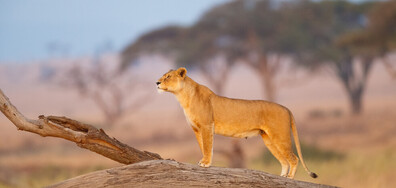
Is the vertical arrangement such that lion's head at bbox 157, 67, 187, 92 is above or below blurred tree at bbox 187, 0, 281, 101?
below

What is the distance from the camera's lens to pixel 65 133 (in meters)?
4.87

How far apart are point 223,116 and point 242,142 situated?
2207 cm

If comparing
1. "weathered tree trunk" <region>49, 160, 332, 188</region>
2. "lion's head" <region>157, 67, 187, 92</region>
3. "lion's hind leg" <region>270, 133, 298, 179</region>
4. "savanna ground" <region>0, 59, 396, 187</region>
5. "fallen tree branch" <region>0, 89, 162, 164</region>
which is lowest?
"weathered tree trunk" <region>49, 160, 332, 188</region>

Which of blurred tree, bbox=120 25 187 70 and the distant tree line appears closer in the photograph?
the distant tree line

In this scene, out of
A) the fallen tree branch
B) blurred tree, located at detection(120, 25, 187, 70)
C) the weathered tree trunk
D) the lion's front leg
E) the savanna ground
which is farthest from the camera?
blurred tree, located at detection(120, 25, 187, 70)

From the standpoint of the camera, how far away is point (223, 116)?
14.8 feet

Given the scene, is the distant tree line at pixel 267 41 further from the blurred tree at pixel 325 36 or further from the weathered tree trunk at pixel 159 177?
the weathered tree trunk at pixel 159 177

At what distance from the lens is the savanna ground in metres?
13.9

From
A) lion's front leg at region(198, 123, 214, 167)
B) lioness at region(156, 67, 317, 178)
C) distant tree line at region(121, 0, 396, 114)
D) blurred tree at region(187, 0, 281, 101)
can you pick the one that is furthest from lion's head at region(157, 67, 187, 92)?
blurred tree at region(187, 0, 281, 101)

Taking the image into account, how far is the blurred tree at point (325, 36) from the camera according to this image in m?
31.1

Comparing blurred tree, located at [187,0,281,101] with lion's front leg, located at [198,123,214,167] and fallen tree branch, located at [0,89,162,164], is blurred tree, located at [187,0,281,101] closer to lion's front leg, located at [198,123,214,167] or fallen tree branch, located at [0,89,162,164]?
fallen tree branch, located at [0,89,162,164]

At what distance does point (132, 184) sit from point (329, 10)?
28.9 meters

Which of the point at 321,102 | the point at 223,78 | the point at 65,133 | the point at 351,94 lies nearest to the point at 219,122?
the point at 65,133

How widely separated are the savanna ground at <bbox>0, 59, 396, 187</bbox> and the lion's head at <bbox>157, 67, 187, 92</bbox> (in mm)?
5459
